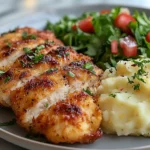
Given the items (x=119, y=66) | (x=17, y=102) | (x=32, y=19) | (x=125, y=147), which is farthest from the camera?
(x=32, y=19)

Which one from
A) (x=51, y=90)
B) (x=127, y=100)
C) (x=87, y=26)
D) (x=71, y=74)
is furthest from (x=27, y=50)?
(x=127, y=100)

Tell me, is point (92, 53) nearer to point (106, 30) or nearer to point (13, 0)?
point (106, 30)

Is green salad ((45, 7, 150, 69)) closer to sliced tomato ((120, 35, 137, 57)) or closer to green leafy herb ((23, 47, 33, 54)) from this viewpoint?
sliced tomato ((120, 35, 137, 57))

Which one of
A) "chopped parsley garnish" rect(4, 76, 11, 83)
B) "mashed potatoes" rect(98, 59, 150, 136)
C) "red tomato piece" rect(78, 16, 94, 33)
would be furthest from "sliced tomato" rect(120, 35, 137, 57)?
"chopped parsley garnish" rect(4, 76, 11, 83)

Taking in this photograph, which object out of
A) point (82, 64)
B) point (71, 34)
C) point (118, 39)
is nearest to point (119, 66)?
point (82, 64)

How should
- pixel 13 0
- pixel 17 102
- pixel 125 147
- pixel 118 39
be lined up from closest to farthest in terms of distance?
pixel 125 147 < pixel 17 102 < pixel 118 39 < pixel 13 0

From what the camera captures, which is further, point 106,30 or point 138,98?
point 106,30

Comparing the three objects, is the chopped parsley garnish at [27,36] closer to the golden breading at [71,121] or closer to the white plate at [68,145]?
the white plate at [68,145]

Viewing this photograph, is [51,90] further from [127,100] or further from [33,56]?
[127,100]
